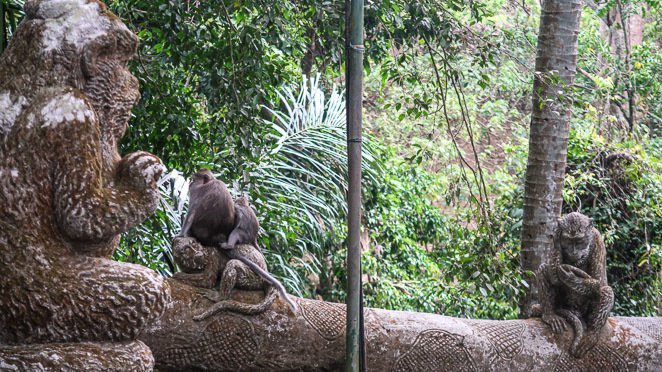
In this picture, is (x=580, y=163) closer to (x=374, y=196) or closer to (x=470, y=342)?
(x=374, y=196)

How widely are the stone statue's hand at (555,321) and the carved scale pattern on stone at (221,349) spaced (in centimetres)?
160

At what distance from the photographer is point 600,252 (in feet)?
15.4

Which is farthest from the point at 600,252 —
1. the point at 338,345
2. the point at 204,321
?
the point at 204,321

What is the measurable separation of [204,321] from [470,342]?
4.49ft

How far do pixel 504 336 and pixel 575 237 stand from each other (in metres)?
0.64

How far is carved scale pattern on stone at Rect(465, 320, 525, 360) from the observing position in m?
4.60

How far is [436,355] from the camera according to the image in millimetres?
4465

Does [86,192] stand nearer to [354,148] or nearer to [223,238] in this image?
[354,148]

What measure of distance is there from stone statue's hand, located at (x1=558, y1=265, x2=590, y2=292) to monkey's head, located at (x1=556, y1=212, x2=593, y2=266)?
62 mm

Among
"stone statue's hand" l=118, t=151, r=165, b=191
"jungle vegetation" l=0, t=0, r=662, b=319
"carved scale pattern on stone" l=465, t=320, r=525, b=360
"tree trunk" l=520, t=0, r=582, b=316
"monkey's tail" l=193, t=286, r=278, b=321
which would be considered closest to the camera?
"stone statue's hand" l=118, t=151, r=165, b=191

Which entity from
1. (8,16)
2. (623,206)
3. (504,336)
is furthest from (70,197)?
(623,206)

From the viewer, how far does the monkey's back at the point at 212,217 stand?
4.50m

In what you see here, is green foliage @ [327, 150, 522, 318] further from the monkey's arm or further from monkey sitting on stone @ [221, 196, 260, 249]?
the monkey's arm

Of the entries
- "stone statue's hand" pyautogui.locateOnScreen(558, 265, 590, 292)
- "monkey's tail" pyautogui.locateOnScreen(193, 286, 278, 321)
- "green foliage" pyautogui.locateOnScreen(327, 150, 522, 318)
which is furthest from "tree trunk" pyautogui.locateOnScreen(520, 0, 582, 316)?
"monkey's tail" pyautogui.locateOnScreen(193, 286, 278, 321)
